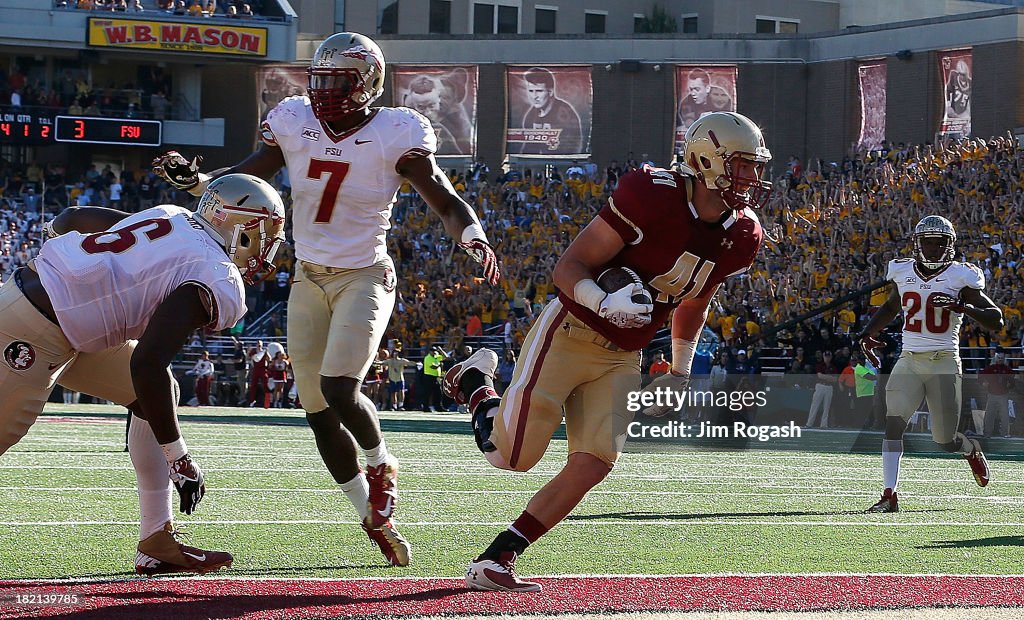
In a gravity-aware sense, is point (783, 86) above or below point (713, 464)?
above

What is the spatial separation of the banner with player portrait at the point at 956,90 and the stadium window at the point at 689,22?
10.8 metres

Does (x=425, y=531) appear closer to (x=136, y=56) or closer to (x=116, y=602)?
(x=116, y=602)

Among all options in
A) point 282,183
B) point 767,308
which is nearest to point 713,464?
point 767,308

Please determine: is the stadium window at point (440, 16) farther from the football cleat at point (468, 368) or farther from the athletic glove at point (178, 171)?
the football cleat at point (468, 368)

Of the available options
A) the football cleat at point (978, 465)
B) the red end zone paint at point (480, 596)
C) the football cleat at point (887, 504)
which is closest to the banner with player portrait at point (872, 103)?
the football cleat at point (978, 465)

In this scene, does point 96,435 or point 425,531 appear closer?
point 425,531

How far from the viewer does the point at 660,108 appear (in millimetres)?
34281

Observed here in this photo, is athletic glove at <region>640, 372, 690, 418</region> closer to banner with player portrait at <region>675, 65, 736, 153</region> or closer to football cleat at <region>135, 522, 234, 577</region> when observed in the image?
football cleat at <region>135, 522, 234, 577</region>

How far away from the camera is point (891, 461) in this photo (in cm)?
804

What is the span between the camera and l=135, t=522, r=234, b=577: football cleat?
195 inches

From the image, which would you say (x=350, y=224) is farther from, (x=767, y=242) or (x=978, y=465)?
(x=767, y=242)

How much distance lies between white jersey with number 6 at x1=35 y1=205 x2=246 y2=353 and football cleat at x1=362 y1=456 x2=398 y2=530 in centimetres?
119

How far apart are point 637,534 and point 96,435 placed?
737 cm

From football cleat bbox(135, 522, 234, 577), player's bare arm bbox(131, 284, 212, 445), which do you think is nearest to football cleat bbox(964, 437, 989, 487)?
football cleat bbox(135, 522, 234, 577)
